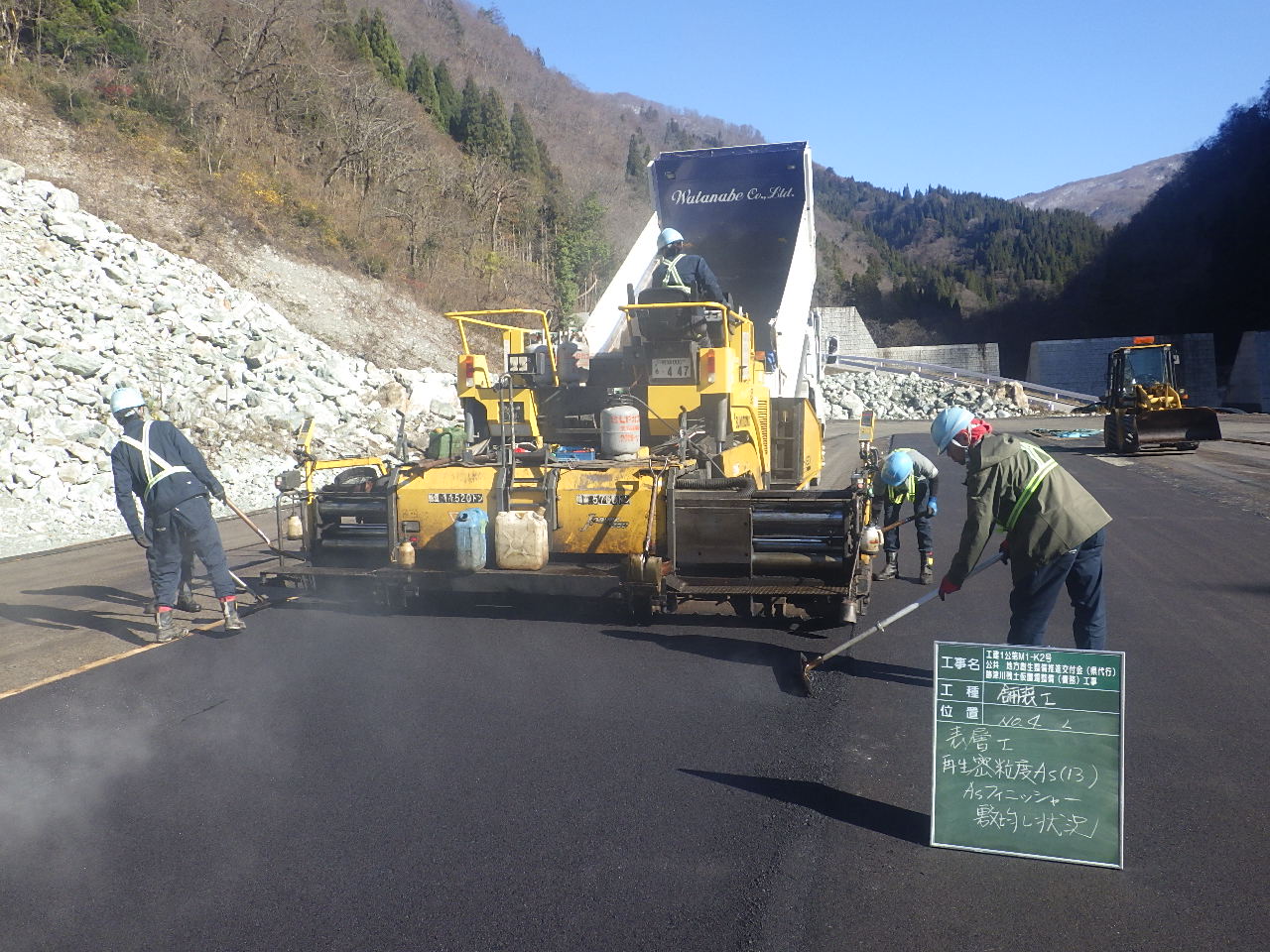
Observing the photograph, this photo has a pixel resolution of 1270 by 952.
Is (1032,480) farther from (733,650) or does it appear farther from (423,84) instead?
(423,84)

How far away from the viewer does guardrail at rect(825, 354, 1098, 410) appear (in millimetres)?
40031

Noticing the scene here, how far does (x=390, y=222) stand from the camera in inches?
1192

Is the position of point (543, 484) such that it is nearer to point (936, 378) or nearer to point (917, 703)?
point (917, 703)

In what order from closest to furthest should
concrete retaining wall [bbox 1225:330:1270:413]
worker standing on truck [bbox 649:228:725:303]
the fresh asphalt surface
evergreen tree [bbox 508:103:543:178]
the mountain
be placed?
the fresh asphalt surface, worker standing on truck [bbox 649:228:725:303], concrete retaining wall [bbox 1225:330:1270:413], evergreen tree [bbox 508:103:543:178], the mountain

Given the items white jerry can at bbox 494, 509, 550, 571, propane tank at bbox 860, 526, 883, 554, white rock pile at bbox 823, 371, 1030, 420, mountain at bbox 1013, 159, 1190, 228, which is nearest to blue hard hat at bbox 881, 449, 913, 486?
propane tank at bbox 860, 526, 883, 554

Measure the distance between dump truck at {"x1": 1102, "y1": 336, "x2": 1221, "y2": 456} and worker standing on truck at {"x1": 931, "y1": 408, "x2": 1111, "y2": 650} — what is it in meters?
17.0

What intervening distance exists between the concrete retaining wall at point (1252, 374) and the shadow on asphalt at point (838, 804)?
4723cm

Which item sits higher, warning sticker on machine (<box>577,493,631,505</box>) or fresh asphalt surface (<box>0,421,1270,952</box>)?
warning sticker on machine (<box>577,493,631,505</box>)

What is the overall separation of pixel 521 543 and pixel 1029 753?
370 centimetres

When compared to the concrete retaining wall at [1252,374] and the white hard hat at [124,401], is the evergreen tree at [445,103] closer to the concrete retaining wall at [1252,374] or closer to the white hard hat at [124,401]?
the concrete retaining wall at [1252,374]

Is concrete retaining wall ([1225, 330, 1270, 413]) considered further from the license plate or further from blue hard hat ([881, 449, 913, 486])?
the license plate

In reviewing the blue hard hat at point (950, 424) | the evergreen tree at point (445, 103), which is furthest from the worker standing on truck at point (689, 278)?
the evergreen tree at point (445, 103)

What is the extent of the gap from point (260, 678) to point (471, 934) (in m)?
3.01

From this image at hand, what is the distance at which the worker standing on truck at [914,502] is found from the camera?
24.6ft
